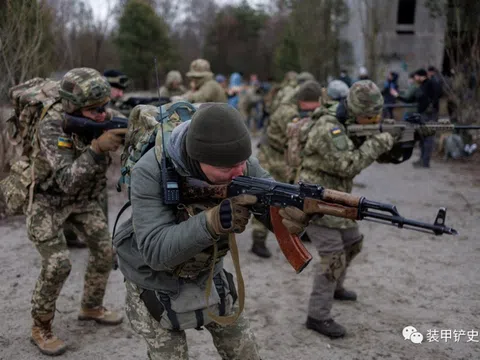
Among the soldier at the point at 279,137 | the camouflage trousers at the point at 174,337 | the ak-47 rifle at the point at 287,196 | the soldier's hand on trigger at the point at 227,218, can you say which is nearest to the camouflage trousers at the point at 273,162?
the soldier at the point at 279,137

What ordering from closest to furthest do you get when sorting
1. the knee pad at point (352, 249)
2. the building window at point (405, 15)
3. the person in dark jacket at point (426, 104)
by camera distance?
the knee pad at point (352, 249), the person in dark jacket at point (426, 104), the building window at point (405, 15)

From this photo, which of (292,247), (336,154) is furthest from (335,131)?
(292,247)

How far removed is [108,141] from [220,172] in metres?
1.39

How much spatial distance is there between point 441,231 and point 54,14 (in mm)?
7839

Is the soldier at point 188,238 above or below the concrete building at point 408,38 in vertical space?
below

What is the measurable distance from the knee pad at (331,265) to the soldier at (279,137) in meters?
1.90

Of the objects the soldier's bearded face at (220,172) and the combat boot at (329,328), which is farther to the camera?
the combat boot at (329,328)

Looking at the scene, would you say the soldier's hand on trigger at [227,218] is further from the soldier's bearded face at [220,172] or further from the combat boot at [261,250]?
the combat boot at [261,250]

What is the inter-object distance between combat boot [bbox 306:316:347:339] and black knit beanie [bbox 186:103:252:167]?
7.50 ft

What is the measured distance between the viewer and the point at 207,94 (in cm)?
721

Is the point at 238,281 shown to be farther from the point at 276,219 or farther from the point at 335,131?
the point at 335,131

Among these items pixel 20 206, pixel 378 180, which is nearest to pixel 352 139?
pixel 20 206

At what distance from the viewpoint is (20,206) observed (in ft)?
12.4

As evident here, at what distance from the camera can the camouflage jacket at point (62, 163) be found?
11.2 feet
